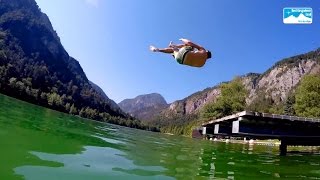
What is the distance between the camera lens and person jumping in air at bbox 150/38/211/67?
13055 millimetres

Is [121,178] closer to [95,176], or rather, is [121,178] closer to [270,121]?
[95,176]

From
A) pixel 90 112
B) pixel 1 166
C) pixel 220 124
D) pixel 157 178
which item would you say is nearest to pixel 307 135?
pixel 220 124

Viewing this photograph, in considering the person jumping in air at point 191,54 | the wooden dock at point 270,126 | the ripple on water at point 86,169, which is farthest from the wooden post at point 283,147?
the ripple on water at point 86,169

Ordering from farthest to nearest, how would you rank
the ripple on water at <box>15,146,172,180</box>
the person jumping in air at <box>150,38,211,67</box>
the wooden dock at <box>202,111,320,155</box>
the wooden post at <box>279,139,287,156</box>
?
the wooden post at <box>279,139,287,156</box> → the wooden dock at <box>202,111,320,155</box> → the person jumping in air at <box>150,38,211,67</box> → the ripple on water at <box>15,146,172,180</box>

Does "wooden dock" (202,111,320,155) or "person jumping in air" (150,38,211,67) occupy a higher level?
"person jumping in air" (150,38,211,67)

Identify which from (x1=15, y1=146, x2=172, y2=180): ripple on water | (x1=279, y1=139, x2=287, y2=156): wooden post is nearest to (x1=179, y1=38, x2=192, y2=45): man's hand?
(x1=15, y1=146, x2=172, y2=180): ripple on water

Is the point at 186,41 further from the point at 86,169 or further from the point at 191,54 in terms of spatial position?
the point at 86,169

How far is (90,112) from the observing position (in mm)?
186000

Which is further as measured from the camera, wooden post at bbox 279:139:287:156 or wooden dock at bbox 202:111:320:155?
wooden post at bbox 279:139:287:156

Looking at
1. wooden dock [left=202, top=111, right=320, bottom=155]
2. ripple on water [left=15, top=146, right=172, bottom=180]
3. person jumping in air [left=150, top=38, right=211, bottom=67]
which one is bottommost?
ripple on water [left=15, top=146, right=172, bottom=180]

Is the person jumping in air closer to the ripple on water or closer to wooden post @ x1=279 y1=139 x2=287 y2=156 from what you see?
the ripple on water

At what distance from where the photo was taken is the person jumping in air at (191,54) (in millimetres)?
13055

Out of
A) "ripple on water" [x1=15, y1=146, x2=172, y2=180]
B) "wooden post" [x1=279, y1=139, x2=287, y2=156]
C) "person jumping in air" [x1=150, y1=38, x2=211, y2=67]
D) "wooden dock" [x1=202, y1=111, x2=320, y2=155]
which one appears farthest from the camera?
"wooden post" [x1=279, y1=139, x2=287, y2=156]

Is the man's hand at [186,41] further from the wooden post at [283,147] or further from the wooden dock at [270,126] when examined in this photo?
the wooden post at [283,147]
